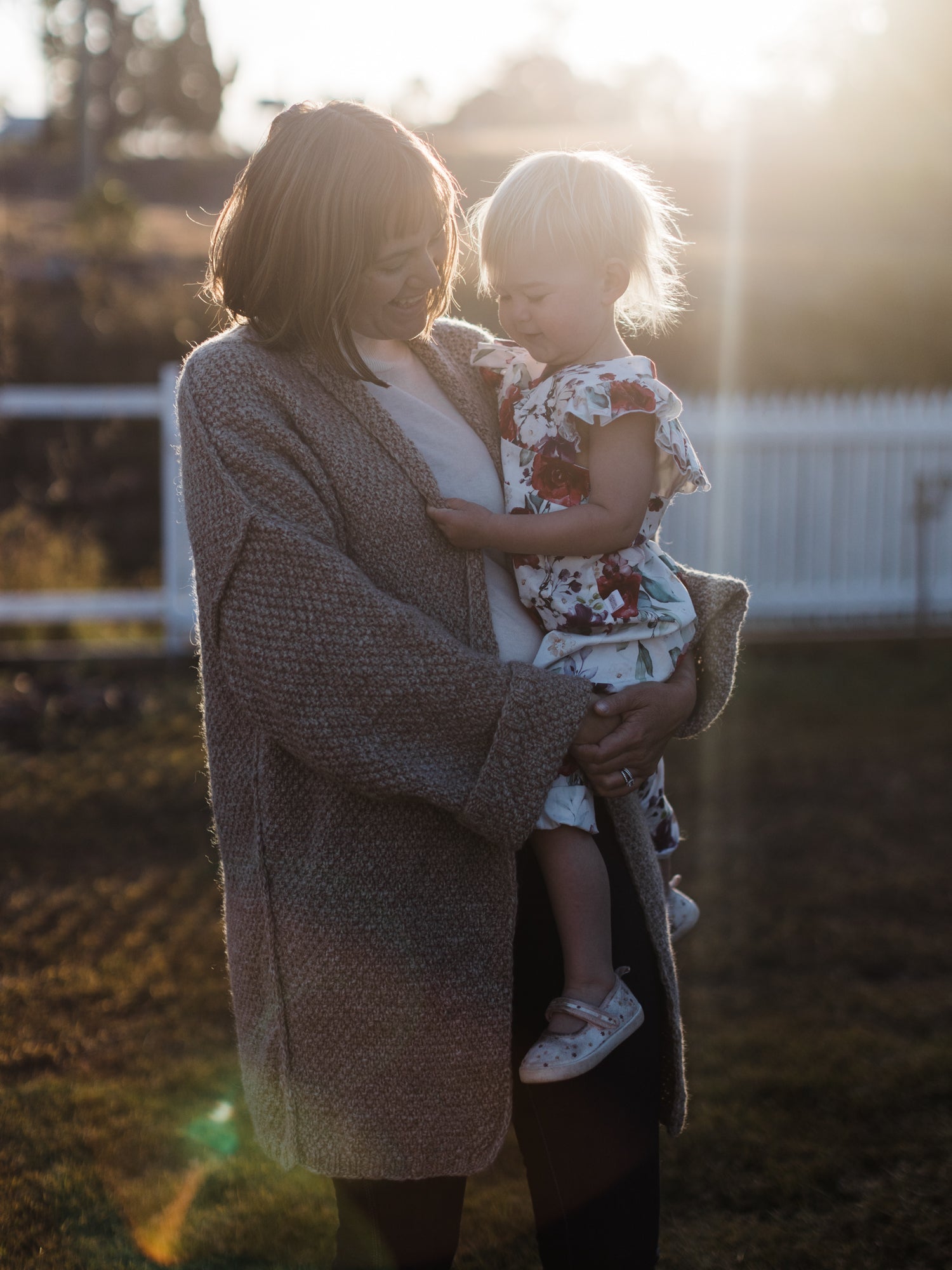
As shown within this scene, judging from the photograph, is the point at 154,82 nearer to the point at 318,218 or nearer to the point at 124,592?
the point at 124,592

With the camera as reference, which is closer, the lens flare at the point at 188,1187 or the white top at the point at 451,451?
the white top at the point at 451,451

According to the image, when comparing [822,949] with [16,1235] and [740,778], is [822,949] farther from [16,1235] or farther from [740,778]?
[16,1235]

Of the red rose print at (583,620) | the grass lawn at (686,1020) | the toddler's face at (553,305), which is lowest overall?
the grass lawn at (686,1020)

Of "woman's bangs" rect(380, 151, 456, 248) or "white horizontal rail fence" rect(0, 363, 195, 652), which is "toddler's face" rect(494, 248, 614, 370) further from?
"white horizontal rail fence" rect(0, 363, 195, 652)

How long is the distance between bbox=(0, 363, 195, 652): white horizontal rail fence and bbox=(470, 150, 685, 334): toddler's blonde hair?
5402 millimetres

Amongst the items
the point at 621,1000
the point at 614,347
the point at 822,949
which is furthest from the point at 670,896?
the point at 822,949

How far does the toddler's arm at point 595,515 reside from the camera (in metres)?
1.55

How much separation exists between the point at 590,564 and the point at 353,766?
471 mm

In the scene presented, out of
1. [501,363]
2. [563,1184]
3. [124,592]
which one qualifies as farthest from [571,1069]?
[124,592]

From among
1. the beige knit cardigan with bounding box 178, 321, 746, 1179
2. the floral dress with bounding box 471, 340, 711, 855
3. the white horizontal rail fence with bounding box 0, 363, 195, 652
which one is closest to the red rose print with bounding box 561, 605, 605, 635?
the floral dress with bounding box 471, 340, 711, 855

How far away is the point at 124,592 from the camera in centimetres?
744

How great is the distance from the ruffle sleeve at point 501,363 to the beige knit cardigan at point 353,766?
333mm

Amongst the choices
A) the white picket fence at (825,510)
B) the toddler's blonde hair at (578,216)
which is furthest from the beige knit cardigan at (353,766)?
the white picket fence at (825,510)

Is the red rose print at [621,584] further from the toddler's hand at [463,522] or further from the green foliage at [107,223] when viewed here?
the green foliage at [107,223]
